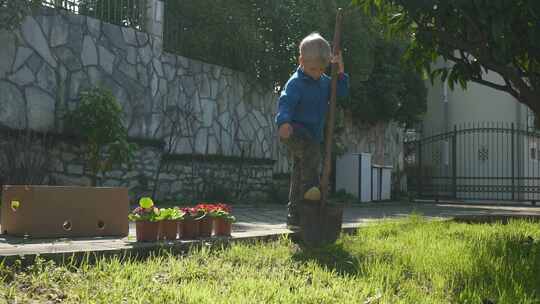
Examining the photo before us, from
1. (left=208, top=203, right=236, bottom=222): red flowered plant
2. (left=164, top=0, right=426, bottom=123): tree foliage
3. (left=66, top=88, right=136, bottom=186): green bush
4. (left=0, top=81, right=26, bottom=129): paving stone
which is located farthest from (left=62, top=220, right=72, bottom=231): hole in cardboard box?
(left=164, top=0, right=426, bottom=123): tree foliage

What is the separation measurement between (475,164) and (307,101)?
15.9 m

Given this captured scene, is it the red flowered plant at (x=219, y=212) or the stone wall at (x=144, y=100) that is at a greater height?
the stone wall at (x=144, y=100)

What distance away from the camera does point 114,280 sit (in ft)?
9.11

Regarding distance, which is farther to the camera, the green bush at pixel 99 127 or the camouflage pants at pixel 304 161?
the green bush at pixel 99 127

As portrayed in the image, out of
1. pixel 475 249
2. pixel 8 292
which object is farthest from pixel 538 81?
pixel 8 292

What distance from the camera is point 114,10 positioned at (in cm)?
1011

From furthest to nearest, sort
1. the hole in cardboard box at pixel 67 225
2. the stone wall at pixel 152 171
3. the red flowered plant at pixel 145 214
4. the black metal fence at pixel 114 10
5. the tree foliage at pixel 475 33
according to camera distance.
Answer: the black metal fence at pixel 114 10 < the stone wall at pixel 152 171 < the hole in cardboard box at pixel 67 225 < the tree foliage at pixel 475 33 < the red flowered plant at pixel 145 214

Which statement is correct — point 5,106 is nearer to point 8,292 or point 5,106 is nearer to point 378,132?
point 8,292

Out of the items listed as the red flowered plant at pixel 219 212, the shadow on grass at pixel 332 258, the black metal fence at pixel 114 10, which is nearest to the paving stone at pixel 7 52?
the black metal fence at pixel 114 10

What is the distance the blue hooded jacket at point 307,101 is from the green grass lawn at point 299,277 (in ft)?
3.03

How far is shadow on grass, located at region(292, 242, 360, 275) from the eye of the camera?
133 inches

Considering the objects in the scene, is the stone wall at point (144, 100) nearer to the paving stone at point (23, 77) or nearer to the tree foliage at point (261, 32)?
the paving stone at point (23, 77)

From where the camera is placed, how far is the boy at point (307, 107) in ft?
14.5

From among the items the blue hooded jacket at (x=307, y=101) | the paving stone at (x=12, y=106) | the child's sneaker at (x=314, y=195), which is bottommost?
the child's sneaker at (x=314, y=195)
